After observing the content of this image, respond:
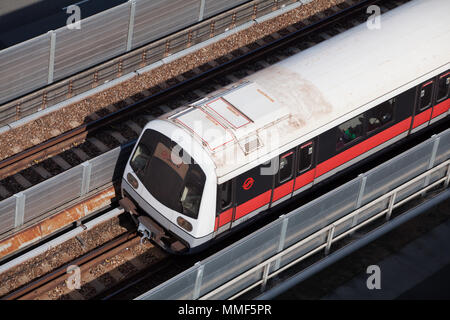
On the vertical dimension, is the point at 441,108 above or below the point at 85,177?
above

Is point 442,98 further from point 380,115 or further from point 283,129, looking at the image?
point 283,129

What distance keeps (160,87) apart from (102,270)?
6.45 m

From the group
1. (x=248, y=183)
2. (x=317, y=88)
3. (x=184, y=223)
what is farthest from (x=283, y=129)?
(x=184, y=223)

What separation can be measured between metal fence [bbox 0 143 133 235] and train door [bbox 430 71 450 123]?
6.95 metres

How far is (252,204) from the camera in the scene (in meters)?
18.6

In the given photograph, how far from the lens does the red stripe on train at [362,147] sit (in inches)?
772

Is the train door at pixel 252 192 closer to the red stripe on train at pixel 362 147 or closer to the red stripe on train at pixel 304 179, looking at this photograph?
the red stripe on train at pixel 304 179

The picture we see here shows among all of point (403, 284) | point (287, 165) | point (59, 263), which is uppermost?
point (287, 165)

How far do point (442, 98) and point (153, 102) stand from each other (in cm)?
699

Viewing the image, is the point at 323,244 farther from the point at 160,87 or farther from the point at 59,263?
the point at 160,87

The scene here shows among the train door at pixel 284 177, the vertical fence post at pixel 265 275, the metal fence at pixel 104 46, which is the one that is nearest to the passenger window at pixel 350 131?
the train door at pixel 284 177
